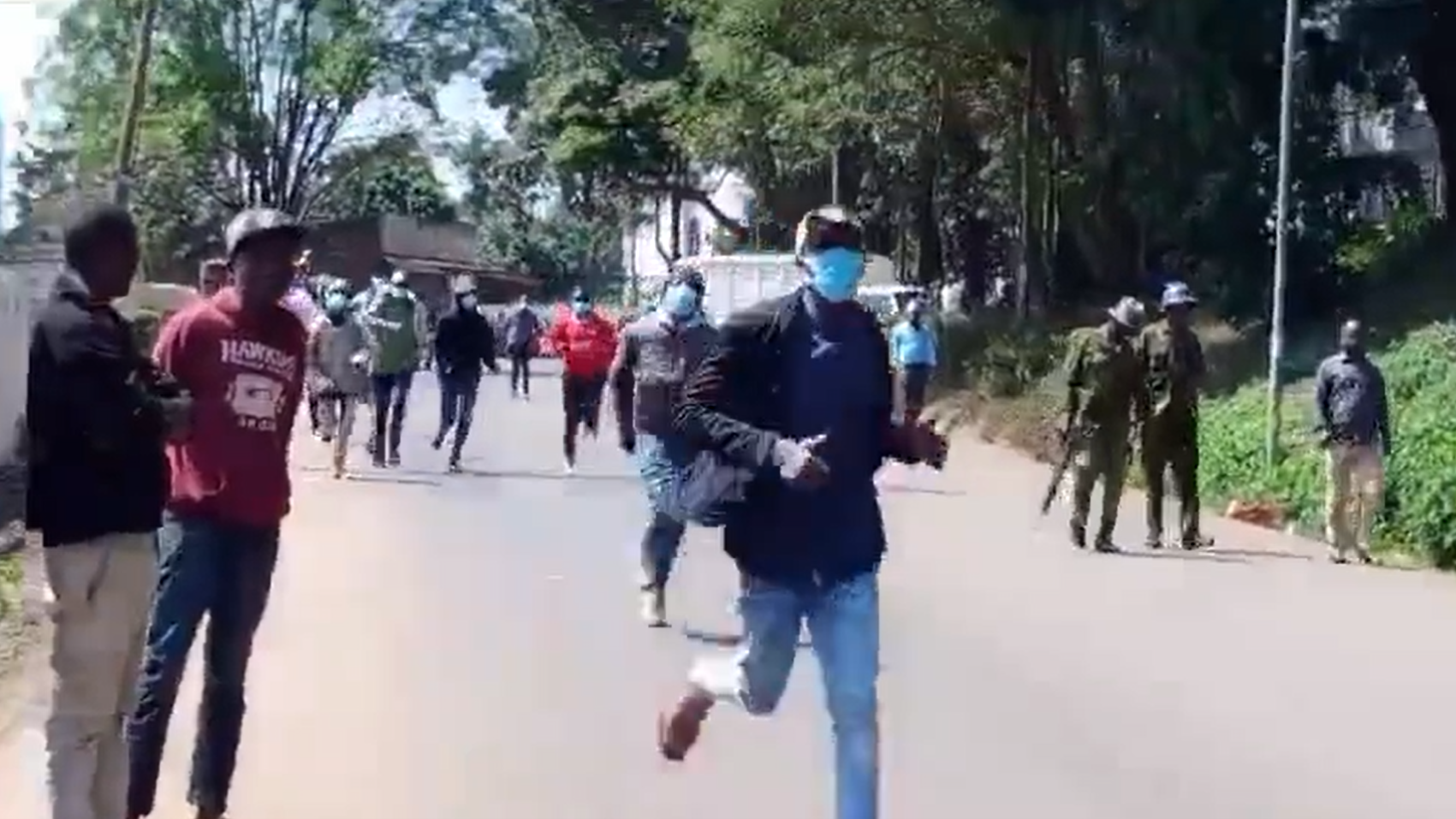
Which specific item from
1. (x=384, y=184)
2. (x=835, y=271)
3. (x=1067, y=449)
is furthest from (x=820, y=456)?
(x=384, y=184)

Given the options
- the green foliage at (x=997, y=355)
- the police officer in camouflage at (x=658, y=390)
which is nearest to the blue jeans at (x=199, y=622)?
the police officer in camouflage at (x=658, y=390)

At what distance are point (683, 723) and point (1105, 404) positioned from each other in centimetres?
1037

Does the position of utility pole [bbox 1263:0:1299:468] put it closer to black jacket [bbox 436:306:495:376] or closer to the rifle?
the rifle

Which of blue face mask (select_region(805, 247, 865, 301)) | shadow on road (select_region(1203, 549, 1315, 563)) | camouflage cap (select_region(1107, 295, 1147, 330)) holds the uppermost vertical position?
blue face mask (select_region(805, 247, 865, 301))

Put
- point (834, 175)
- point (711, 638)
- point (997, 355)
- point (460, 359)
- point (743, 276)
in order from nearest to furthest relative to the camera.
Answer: point (711, 638) → point (460, 359) → point (997, 355) → point (743, 276) → point (834, 175)

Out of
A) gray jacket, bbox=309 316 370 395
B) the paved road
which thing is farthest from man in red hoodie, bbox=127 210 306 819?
gray jacket, bbox=309 316 370 395

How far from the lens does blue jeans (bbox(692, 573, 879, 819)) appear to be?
23.2 feet

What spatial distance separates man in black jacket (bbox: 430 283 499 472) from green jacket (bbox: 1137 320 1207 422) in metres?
7.01

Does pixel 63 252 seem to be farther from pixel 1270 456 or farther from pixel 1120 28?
pixel 1120 28

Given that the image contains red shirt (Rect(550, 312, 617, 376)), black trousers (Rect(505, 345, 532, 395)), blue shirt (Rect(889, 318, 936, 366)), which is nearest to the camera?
red shirt (Rect(550, 312, 617, 376))

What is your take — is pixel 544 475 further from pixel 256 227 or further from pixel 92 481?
pixel 92 481

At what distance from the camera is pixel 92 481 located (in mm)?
6523

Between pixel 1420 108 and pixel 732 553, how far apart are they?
33.4 metres

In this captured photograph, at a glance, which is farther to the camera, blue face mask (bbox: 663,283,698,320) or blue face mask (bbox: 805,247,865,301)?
blue face mask (bbox: 663,283,698,320)
